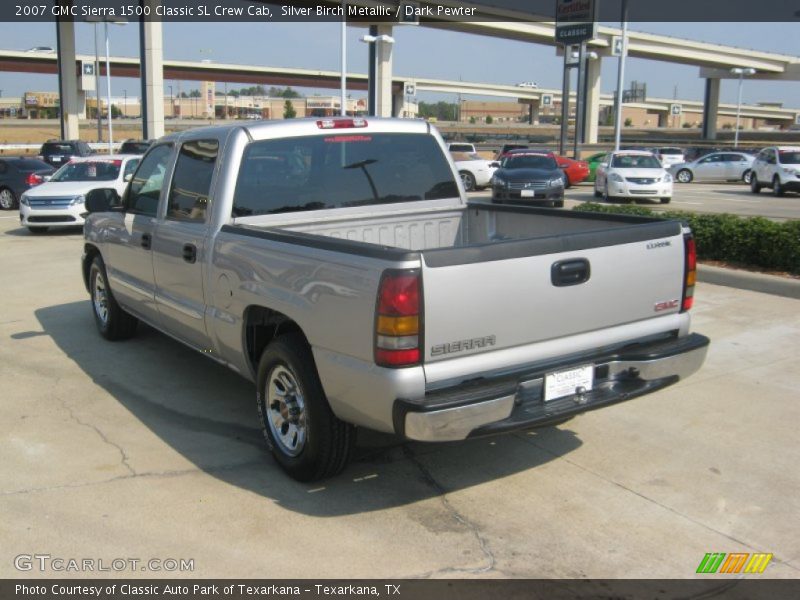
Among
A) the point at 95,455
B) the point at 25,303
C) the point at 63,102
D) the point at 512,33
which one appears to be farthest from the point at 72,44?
the point at 95,455

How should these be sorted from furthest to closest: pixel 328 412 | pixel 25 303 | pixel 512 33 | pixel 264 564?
pixel 512 33 < pixel 25 303 < pixel 328 412 < pixel 264 564

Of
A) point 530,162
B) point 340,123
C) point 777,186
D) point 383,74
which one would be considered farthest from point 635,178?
point 383,74

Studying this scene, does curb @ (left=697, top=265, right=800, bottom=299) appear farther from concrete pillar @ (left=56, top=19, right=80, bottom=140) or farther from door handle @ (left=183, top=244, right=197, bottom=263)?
concrete pillar @ (left=56, top=19, right=80, bottom=140)

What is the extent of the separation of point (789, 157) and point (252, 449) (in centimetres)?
2687

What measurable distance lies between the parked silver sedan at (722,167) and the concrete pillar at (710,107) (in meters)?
58.0

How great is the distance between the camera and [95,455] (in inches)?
197

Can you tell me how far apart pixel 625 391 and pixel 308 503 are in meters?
1.84

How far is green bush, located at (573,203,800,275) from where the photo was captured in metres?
9.79

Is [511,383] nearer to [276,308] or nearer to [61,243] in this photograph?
[276,308]

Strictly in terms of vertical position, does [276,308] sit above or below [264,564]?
above

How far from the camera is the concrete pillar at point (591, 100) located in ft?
246

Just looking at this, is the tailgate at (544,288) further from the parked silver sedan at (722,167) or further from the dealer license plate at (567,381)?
the parked silver sedan at (722,167)

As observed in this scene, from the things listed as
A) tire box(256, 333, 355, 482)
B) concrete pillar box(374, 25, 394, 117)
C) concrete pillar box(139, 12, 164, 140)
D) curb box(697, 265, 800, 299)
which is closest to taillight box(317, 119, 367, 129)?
tire box(256, 333, 355, 482)

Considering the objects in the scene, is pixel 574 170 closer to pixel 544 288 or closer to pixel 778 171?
pixel 778 171
